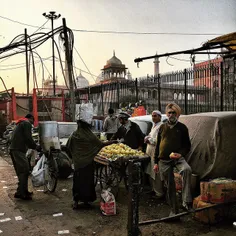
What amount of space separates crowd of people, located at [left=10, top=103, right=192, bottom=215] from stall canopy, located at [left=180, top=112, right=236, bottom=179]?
2.27ft

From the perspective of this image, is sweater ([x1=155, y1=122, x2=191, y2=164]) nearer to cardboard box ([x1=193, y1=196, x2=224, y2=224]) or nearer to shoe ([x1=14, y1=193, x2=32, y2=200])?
cardboard box ([x1=193, y1=196, x2=224, y2=224])

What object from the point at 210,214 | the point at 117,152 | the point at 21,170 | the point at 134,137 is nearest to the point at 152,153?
the point at 117,152

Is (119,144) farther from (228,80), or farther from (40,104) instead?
(40,104)

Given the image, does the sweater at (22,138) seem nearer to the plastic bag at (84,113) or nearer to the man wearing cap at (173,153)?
the plastic bag at (84,113)

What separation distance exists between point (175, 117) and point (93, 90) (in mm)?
13658

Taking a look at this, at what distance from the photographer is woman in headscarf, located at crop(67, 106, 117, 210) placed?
577 centimetres

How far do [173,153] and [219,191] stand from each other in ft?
3.14

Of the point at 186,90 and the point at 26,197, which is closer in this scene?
the point at 26,197

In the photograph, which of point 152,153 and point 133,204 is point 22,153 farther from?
point 133,204

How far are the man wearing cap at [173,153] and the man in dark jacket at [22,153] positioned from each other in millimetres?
3212

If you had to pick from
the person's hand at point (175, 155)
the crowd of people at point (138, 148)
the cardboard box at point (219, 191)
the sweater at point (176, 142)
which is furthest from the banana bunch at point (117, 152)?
the cardboard box at point (219, 191)

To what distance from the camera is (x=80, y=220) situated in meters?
5.21

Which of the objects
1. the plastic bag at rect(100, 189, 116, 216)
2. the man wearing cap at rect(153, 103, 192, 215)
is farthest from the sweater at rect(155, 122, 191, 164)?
the plastic bag at rect(100, 189, 116, 216)

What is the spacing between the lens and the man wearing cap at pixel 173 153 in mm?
4891
